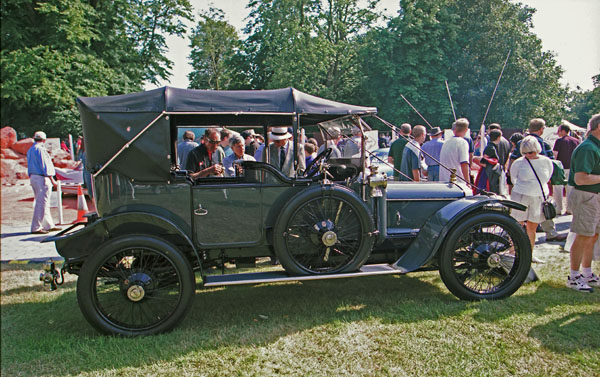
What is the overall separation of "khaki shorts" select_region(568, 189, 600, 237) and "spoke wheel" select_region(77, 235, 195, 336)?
3.81 meters

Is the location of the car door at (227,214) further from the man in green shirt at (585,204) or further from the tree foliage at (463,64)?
the man in green shirt at (585,204)

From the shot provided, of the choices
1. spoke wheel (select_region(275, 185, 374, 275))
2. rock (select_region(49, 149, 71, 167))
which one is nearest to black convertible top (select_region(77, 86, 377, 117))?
spoke wheel (select_region(275, 185, 374, 275))

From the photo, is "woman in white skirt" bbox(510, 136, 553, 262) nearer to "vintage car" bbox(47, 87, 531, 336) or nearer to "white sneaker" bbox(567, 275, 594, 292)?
"white sneaker" bbox(567, 275, 594, 292)

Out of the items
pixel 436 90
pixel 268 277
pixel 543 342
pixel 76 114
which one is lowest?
pixel 543 342

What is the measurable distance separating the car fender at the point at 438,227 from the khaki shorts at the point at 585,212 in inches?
24.2

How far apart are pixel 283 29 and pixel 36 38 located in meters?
3.65

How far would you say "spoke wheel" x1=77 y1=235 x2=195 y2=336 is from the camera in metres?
3.28

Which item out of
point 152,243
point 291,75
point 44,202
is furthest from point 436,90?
point 152,243

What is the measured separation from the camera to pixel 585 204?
4219 mm

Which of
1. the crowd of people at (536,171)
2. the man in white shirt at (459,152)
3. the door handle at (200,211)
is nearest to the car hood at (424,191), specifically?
the crowd of people at (536,171)

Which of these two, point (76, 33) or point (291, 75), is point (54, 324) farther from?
point (291, 75)

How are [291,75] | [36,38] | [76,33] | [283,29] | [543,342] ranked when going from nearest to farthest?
[36,38]
[76,33]
[543,342]
[283,29]
[291,75]

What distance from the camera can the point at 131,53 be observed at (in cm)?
387

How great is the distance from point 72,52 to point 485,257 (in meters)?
3.78
